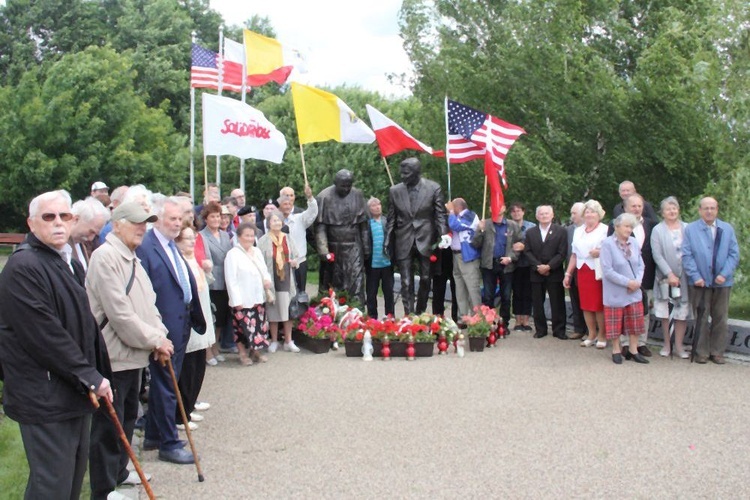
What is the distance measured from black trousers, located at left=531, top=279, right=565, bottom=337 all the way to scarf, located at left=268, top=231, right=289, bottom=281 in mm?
3522

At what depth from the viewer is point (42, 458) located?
3.94 metres

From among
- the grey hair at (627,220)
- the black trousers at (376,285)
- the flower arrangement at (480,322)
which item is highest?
the grey hair at (627,220)

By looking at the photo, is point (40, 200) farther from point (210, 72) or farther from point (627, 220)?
point (210, 72)

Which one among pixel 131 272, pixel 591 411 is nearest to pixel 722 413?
pixel 591 411

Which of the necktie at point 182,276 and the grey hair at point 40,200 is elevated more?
the grey hair at point 40,200

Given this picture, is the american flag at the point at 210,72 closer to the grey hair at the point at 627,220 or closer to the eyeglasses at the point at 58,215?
the grey hair at the point at 627,220

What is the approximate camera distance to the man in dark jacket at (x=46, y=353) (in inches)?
152

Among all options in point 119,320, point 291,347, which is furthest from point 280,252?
point 119,320

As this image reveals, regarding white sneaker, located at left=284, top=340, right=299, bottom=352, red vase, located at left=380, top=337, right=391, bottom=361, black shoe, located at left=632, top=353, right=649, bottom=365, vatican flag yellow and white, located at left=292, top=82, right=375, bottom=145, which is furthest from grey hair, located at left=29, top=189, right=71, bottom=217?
vatican flag yellow and white, located at left=292, top=82, right=375, bottom=145

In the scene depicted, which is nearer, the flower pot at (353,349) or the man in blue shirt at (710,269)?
the man in blue shirt at (710,269)

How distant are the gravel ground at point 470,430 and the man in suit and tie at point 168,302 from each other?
223 mm

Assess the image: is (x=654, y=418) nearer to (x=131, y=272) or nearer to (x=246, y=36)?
(x=131, y=272)

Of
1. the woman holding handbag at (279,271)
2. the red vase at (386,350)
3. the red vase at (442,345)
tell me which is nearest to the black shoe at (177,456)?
the red vase at (386,350)

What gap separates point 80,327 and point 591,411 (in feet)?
15.3
